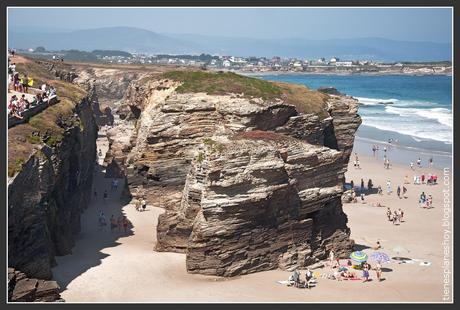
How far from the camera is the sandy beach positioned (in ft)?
85.3

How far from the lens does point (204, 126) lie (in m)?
36.9

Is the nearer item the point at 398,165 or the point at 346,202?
the point at 346,202

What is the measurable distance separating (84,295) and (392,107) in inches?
4113

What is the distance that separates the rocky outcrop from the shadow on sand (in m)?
1.88

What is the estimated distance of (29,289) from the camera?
76.8 ft

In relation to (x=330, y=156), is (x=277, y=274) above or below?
below

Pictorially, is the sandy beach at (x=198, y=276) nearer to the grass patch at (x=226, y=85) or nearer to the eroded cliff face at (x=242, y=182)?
the eroded cliff face at (x=242, y=182)

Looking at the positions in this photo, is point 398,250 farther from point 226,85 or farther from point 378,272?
point 226,85

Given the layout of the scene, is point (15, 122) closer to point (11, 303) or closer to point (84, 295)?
point (84, 295)

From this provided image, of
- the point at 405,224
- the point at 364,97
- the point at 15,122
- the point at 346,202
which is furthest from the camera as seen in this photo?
the point at 364,97

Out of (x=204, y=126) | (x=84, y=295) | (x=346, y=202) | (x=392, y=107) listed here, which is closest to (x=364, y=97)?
(x=392, y=107)

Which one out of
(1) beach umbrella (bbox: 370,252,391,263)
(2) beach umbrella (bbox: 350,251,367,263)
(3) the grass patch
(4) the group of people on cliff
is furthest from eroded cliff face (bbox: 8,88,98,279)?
(1) beach umbrella (bbox: 370,252,391,263)

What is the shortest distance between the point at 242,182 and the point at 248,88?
12.7m

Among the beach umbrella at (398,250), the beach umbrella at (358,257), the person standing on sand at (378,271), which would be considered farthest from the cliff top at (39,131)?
the beach umbrella at (398,250)
